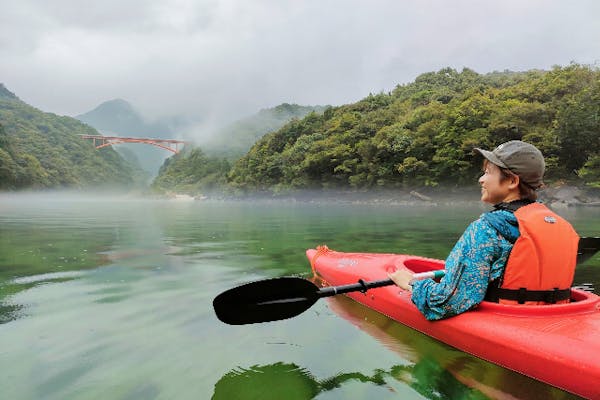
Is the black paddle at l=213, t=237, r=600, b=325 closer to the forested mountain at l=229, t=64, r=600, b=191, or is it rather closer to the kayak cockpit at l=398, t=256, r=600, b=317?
the kayak cockpit at l=398, t=256, r=600, b=317

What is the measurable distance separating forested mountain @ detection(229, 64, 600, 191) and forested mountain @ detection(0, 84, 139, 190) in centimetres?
3746

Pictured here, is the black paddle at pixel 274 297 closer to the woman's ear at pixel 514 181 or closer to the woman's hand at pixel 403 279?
the woman's hand at pixel 403 279

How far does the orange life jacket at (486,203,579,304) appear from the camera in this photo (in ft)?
8.21

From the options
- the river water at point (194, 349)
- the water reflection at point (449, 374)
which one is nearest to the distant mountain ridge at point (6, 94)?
the river water at point (194, 349)

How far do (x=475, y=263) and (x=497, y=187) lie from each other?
549 millimetres

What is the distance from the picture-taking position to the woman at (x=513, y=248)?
2527 millimetres

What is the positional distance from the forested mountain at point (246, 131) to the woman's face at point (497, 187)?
361 ft

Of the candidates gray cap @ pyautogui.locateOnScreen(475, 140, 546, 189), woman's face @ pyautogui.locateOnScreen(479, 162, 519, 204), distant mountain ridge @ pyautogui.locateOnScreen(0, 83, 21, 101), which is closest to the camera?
gray cap @ pyautogui.locateOnScreen(475, 140, 546, 189)

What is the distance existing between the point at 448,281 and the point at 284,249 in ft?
19.2

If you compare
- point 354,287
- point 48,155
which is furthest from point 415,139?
point 48,155

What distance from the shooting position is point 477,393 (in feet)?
8.09

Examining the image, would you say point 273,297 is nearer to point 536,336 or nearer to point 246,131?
point 536,336

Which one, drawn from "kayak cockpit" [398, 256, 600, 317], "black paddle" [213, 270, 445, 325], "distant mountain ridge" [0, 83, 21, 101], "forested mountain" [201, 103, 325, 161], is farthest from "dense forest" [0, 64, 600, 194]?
"distant mountain ridge" [0, 83, 21, 101]

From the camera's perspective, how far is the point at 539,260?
2518 millimetres
